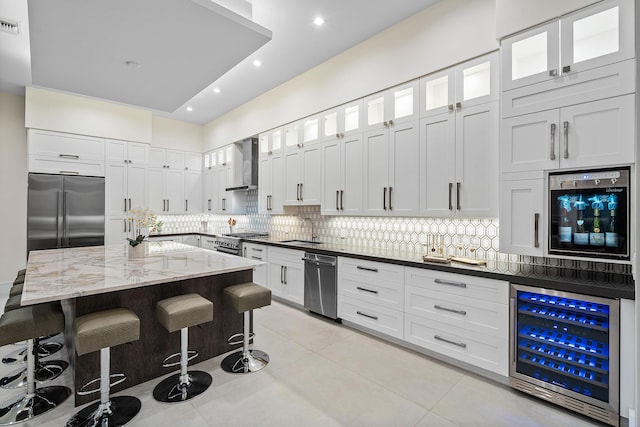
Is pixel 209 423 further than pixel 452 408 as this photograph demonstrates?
No

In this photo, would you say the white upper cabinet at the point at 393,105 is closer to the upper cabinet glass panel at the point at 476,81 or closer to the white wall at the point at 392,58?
the white wall at the point at 392,58

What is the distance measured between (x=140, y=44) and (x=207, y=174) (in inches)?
174

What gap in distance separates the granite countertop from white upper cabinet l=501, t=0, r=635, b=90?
2779mm

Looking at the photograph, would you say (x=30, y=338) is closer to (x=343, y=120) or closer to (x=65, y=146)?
(x=343, y=120)

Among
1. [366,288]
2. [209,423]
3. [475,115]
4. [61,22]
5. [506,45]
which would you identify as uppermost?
[61,22]

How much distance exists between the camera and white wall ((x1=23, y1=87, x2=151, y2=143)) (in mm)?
4984

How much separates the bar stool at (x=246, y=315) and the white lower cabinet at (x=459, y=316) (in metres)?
1.39

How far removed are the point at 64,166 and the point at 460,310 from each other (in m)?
6.42

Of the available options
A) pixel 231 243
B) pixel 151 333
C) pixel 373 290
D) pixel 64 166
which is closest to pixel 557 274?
pixel 373 290

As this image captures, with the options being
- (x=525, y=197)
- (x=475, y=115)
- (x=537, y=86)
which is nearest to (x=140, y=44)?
(x=475, y=115)

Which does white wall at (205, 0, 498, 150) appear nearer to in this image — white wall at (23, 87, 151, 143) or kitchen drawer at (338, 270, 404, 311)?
kitchen drawer at (338, 270, 404, 311)

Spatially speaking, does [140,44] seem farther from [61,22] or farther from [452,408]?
[452,408]

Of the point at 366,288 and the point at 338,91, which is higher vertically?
the point at 338,91

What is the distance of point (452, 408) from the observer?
2137mm
